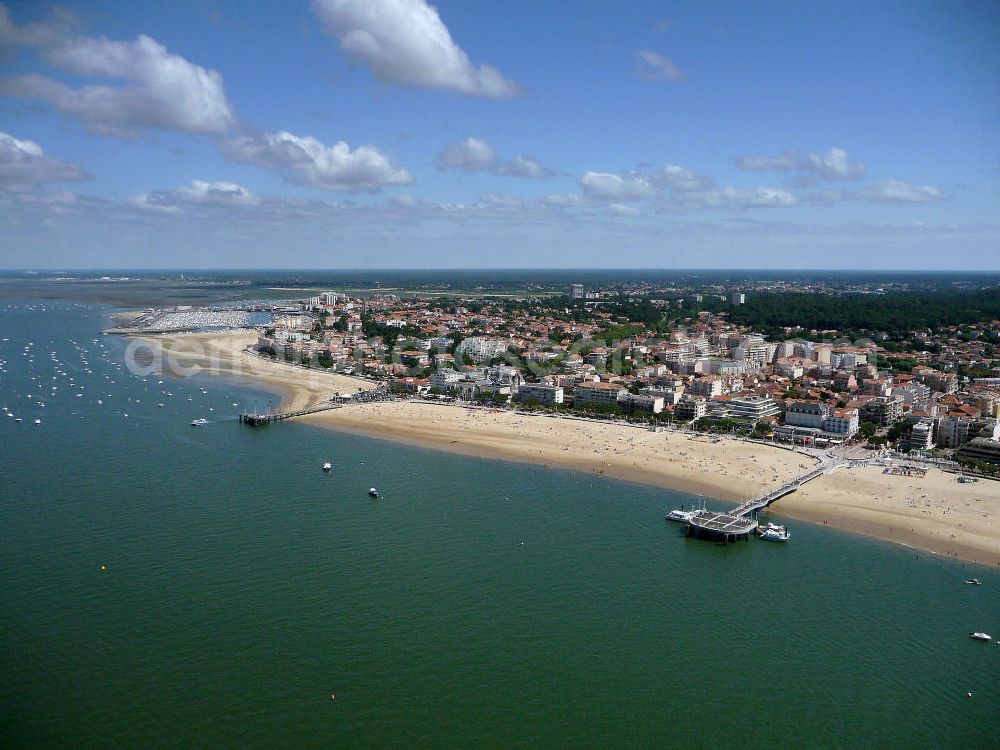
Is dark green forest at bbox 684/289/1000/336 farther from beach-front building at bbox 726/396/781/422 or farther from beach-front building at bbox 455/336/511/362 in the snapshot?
beach-front building at bbox 726/396/781/422

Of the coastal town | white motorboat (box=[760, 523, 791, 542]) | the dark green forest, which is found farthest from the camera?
the dark green forest

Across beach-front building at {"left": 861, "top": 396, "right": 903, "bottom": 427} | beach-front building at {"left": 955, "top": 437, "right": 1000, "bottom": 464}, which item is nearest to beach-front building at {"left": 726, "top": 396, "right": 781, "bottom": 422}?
beach-front building at {"left": 861, "top": 396, "right": 903, "bottom": 427}

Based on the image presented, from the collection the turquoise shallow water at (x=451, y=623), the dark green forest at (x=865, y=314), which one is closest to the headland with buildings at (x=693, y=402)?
the turquoise shallow water at (x=451, y=623)

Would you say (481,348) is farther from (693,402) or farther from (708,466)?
(708,466)

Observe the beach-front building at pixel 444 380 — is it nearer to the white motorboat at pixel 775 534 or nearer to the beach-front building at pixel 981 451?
the white motorboat at pixel 775 534

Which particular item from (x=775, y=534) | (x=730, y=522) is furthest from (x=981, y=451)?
(x=730, y=522)

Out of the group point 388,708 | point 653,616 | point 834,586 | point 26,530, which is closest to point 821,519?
point 834,586
